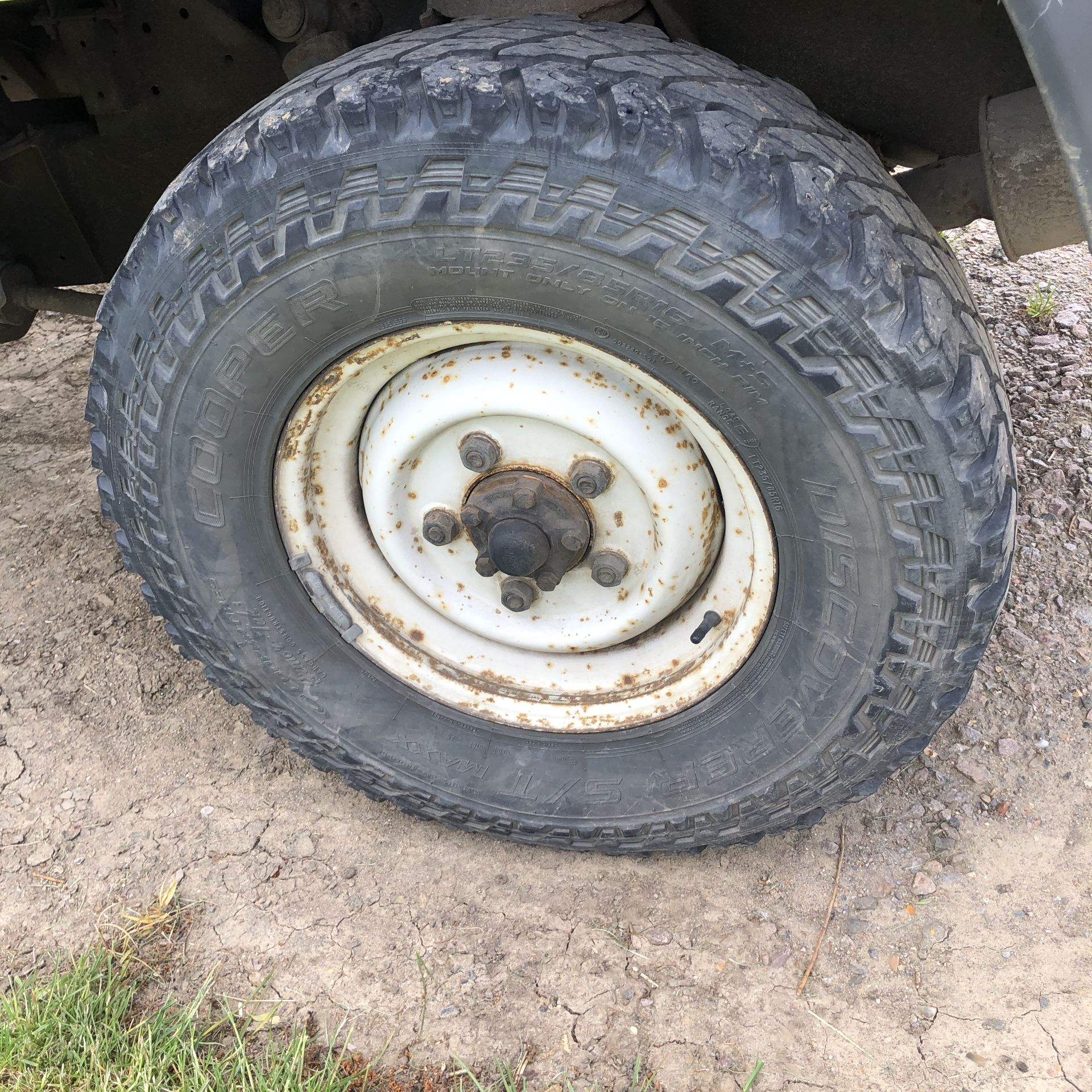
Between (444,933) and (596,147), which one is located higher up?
(596,147)

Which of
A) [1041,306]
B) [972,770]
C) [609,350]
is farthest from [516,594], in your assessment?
[1041,306]

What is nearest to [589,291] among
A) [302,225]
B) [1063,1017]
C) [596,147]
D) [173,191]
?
[596,147]

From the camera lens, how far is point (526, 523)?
5.63 feet

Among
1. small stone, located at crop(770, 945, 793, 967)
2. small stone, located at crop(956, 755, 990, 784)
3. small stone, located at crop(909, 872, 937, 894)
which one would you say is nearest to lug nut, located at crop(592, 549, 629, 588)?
small stone, located at crop(770, 945, 793, 967)

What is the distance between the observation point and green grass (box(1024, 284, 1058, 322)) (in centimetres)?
377

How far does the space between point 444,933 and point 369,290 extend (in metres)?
1.24

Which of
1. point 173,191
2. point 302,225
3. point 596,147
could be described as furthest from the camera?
point 173,191

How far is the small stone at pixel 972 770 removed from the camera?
86.0 inches

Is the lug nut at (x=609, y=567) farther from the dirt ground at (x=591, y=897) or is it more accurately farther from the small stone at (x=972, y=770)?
the small stone at (x=972, y=770)

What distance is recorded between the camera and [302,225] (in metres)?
1.45

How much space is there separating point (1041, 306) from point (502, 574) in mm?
2941

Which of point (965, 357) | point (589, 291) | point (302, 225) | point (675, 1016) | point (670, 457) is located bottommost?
point (675, 1016)

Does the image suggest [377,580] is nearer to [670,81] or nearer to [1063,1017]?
[670,81]

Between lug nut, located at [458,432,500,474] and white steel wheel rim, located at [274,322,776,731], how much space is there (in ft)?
0.05
